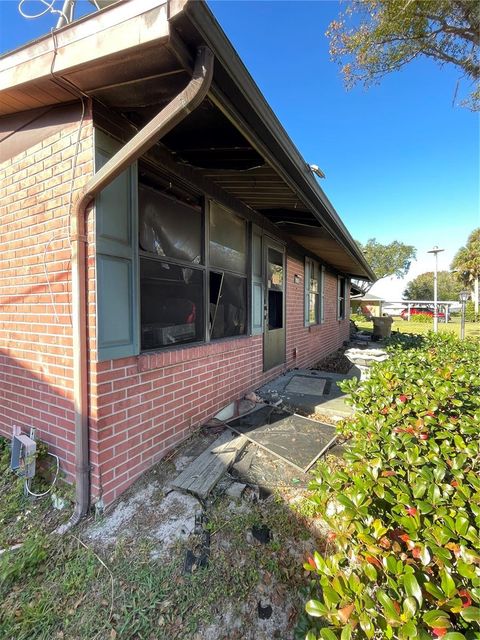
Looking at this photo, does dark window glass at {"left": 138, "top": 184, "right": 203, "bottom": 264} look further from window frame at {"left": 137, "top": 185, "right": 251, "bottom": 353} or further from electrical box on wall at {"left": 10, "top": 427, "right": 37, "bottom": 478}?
electrical box on wall at {"left": 10, "top": 427, "right": 37, "bottom": 478}

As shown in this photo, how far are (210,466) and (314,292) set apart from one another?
6173mm

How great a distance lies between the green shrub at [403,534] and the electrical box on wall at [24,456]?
2169 millimetres

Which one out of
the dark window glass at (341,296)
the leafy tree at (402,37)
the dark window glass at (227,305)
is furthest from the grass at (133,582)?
the dark window glass at (341,296)

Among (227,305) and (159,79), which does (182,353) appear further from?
(159,79)

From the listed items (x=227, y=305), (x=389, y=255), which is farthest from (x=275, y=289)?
(x=389, y=255)

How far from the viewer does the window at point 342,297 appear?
11522 mm

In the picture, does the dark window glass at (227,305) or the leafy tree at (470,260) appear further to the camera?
the leafy tree at (470,260)

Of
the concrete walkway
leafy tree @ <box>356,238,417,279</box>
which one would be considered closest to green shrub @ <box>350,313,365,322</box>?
leafy tree @ <box>356,238,417,279</box>

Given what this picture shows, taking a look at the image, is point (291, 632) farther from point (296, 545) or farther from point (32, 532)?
point (32, 532)

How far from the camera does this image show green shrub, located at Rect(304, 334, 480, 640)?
2.67ft

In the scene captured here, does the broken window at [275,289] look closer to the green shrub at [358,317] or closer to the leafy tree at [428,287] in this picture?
the green shrub at [358,317]

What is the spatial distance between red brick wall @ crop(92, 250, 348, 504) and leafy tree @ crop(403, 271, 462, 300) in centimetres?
6353

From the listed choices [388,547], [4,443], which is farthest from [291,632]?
[4,443]

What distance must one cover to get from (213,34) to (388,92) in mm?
6939
